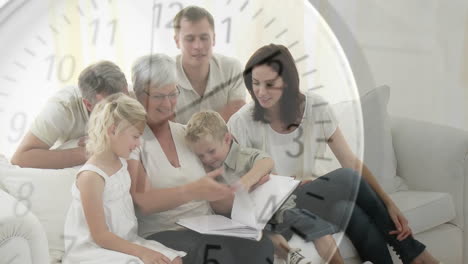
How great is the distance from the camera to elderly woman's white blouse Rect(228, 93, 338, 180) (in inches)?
33.6

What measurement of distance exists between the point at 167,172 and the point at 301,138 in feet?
0.67

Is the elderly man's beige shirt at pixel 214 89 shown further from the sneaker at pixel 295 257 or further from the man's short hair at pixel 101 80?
the sneaker at pixel 295 257

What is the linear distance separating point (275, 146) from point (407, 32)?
0.37 meters

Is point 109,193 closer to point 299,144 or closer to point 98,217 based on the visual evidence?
point 98,217

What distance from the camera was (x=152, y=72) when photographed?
32.2 inches

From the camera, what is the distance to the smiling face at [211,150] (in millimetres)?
829

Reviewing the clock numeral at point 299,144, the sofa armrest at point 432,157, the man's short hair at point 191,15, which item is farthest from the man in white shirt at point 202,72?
the sofa armrest at point 432,157

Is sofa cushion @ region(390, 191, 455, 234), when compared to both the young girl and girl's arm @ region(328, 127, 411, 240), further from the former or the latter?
the young girl

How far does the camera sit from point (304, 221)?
904mm

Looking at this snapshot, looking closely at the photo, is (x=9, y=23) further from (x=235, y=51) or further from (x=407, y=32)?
(x=407, y=32)

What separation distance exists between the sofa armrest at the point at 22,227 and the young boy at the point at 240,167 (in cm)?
25

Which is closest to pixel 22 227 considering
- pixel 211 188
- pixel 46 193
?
pixel 46 193

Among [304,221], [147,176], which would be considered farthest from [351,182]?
[147,176]

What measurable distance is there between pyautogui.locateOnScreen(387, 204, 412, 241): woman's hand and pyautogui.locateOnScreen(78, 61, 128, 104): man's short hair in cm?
52
